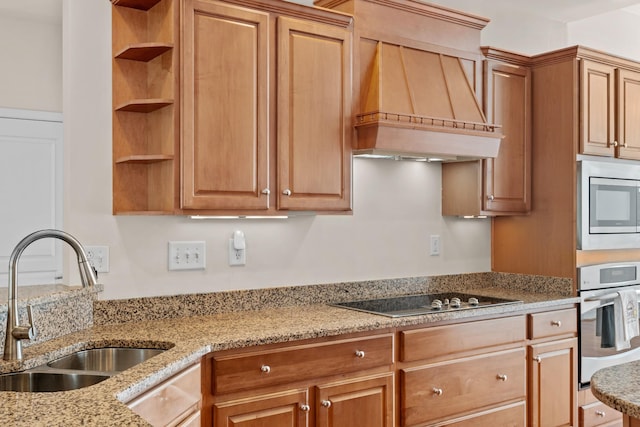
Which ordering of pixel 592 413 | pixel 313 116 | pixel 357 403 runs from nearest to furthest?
pixel 357 403 → pixel 313 116 → pixel 592 413

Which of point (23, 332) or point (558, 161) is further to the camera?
point (558, 161)

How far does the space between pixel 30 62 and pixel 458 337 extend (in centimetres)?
310

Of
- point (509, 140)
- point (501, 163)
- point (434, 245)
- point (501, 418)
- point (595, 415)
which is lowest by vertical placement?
point (595, 415)

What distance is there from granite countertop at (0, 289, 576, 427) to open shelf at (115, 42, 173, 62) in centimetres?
114

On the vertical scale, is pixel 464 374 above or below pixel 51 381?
below

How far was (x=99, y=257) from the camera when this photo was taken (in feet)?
8.43

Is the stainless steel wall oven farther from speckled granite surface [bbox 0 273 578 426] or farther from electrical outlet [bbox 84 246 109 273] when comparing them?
electrical outlet [bbox 84 246 109 273]

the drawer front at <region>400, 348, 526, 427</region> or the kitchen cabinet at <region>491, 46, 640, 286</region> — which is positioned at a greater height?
the kitchen cabinet at <region>491, 46, 640, 286</region>

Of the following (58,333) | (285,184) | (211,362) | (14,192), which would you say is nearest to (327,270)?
(285,184)

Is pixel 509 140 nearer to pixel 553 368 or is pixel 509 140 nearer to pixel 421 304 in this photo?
pixel 421 304

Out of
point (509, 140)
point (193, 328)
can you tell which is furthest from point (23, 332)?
point (509, 140)

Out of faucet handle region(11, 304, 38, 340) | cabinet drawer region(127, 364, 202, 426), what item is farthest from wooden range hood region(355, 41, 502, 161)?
faucet handle region(11, 304, 38, 340)

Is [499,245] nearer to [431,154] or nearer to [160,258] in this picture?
[431,154]

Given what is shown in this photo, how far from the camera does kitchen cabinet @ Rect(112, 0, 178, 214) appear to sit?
2.47 meters
